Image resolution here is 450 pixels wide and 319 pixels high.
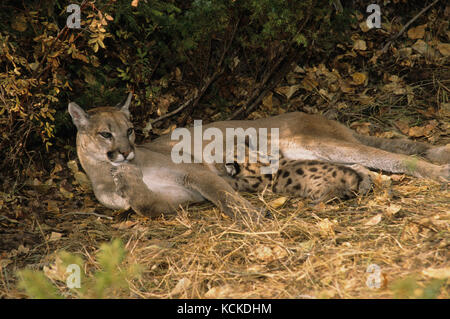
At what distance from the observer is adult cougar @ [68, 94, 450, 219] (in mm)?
4055

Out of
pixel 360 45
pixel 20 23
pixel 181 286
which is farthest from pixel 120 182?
pixel 360 45

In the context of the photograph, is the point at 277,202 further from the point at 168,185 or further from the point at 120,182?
the point at 120,182

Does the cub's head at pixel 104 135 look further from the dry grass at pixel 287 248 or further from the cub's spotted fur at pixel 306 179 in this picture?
the cub's spotted fur at pixel 306 179

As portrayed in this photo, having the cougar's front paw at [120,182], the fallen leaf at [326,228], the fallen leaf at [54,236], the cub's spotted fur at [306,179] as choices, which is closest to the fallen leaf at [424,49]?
the cub's spotted fur at [306,179]

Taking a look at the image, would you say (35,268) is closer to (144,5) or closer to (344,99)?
(144,5)

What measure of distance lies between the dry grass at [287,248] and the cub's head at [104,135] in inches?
21.9

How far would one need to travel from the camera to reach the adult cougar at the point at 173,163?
4055 millimetres

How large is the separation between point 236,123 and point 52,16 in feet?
6.50

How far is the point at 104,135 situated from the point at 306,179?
1803 millimetres

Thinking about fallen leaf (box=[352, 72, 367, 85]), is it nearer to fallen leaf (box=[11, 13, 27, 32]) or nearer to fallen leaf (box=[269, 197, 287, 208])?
fallen leaf (box=[269, 197, 287, 208])

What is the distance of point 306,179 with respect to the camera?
14.2ft

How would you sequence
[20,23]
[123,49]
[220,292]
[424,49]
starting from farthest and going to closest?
[424,49], [123,49], [20,23], [220,292]
